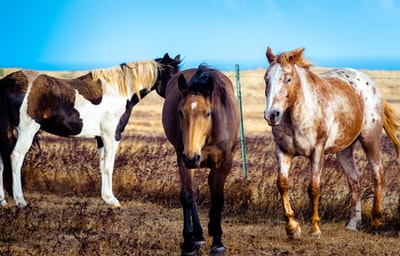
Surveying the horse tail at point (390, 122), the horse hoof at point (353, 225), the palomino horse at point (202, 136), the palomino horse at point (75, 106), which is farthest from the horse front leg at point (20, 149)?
the horse tail at point (390, 122)

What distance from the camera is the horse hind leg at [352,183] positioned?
7.93 meters

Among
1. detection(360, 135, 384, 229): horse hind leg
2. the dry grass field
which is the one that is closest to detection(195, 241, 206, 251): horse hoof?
the dry grass field

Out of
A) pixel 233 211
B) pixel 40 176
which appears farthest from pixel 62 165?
pixel 233 211

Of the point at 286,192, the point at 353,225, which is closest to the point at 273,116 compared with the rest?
the point at 286,192

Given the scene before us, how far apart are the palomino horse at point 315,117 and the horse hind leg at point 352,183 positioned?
0.01 meters

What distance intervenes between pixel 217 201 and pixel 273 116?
1.02 metres

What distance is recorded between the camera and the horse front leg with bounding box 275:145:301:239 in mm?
7016

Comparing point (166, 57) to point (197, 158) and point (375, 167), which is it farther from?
point (197, 158)

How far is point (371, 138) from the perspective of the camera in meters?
8.07

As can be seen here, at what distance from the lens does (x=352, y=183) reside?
323 inches

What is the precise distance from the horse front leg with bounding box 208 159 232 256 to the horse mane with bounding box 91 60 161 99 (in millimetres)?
3759

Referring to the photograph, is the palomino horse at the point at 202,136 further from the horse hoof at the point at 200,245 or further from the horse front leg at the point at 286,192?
the horse front leg at the point at 286,192

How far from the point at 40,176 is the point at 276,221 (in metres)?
4.14

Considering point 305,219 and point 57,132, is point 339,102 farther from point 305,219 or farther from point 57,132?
point 57,132
